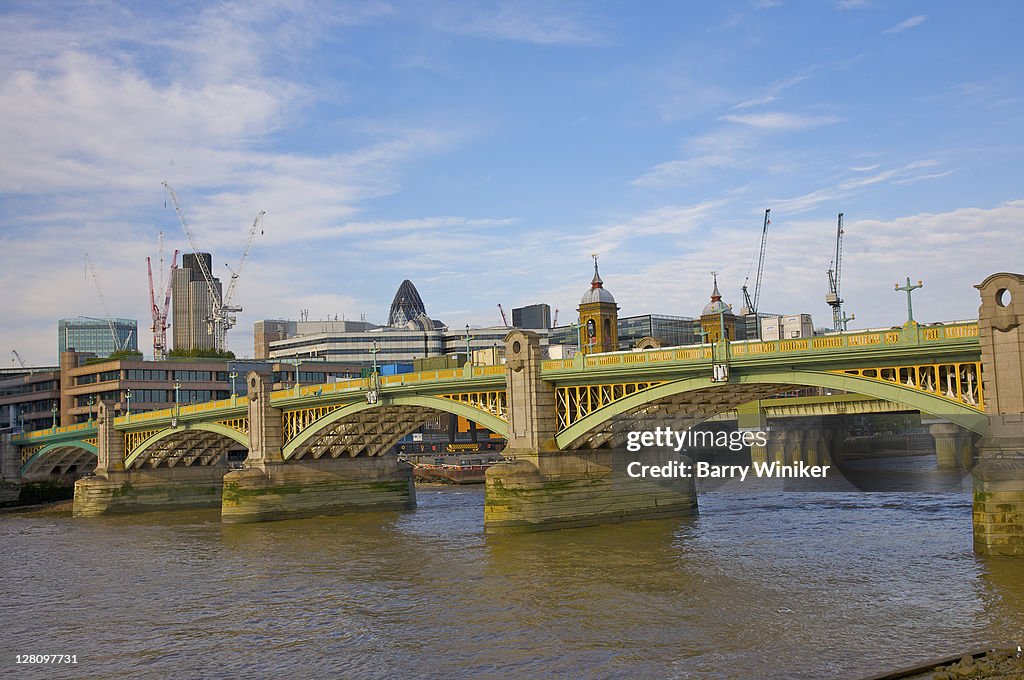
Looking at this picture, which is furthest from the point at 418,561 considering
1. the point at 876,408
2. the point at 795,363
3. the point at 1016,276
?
the point at 876,408

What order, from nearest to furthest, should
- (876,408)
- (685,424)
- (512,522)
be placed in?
(512,522) < (685,424) < (876,408)

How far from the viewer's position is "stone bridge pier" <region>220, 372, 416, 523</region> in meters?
65.9

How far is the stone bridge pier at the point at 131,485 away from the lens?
82875mm

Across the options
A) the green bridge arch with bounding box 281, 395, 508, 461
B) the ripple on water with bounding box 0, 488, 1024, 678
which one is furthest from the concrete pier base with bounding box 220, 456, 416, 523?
the ripple on water with bounding box 0, 488, 1024, 678

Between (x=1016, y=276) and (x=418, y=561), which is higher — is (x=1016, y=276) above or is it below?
above

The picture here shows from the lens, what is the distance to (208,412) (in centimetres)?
7588

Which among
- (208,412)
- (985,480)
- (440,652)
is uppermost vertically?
(208,412)

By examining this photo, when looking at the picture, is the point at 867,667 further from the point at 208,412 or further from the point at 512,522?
the point at 208,412

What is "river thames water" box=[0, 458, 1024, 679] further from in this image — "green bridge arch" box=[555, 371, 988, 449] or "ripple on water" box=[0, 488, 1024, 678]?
"green bridge arch" box=[555, 371, 988, 449]

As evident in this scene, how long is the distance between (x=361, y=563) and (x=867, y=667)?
26689mm

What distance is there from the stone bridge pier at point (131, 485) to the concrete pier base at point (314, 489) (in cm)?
1949

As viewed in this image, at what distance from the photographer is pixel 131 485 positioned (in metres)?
84.8

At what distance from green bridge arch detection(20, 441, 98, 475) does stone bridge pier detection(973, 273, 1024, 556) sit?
79.1 meters

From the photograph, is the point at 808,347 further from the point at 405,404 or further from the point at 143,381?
the point at 143,381
